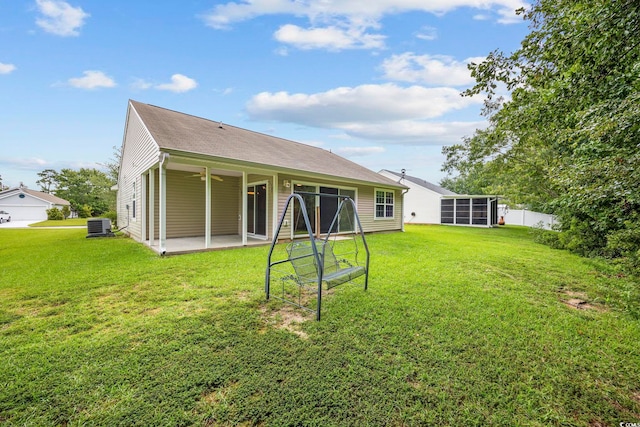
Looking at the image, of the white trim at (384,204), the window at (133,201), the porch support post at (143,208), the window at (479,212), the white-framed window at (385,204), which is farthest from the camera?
the window at (479,212)

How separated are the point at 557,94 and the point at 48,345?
5.94m

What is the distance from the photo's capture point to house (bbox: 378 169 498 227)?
63.1 feet

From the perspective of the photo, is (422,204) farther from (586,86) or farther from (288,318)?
(288,318)

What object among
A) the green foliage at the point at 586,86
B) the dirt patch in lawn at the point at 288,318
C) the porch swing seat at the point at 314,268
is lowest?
the dirt patch in lawn at the point at 288,318

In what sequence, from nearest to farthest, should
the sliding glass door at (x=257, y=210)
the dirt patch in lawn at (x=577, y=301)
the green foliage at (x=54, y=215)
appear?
the dirt patch in lawn at (x=577, y=301)
the sliding glass door at (x=257, y=210)
the green foliage at (x=54, y=215)

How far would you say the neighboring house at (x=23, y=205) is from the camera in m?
28.3

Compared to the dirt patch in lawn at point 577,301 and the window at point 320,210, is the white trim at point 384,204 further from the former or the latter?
the dirt patch in lawn at point 577,301

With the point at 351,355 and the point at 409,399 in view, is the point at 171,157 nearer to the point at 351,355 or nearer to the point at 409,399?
the point at 351,355

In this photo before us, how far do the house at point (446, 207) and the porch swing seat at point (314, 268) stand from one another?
1581cm

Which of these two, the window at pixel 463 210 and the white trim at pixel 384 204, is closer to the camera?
the white trim at pixel 384 204

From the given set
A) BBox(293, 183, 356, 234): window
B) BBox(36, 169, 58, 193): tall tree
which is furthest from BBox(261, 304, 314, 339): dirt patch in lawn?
BBox(36, 169, 58, 193): tall tree

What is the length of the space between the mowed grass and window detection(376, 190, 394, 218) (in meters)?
8.54

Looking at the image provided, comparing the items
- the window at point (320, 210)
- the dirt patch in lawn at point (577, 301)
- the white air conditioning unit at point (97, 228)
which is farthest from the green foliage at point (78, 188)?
the dirt patch in lawn at point (577, 301)

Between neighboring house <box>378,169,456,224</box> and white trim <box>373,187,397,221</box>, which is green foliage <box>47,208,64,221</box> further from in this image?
neighboring house <box>378,169,456,224</box>
